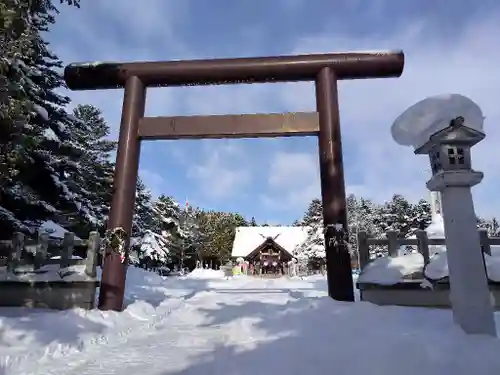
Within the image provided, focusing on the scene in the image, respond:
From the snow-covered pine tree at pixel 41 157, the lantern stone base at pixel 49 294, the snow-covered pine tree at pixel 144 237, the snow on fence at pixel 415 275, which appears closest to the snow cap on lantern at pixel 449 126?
the snow on fence at pixel 415 275

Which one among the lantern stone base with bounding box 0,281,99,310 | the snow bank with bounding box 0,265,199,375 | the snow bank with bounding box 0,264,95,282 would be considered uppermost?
the snow bank with bounding box 0,264,95,282

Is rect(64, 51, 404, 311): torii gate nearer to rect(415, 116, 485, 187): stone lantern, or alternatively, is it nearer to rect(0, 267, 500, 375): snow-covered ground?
rect(0, 267, 500, 375): snow-covered ground

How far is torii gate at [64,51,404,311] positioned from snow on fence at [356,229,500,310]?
0.57 m

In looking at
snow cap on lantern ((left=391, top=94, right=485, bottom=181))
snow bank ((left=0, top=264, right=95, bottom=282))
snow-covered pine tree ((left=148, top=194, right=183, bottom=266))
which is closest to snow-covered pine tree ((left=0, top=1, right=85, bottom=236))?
snow bank ((left=0, top=264, right=95, bottom=282))

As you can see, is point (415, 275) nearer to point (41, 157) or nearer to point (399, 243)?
point (399, 243)

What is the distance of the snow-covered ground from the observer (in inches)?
123

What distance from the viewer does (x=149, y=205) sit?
26422 mm

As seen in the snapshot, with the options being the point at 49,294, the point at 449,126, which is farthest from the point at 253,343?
the point at 49,294

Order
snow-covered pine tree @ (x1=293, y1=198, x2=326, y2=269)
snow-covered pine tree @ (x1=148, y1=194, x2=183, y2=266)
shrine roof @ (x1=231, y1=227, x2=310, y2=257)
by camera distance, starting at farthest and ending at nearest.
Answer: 1. shrine roof @ (x1=231, y1=227, x2=310, y2=257)
2. snow-covered pine tree @ (x1=148, y1=194, x2=183, y2=266)
3. snow-covered pine tree @ (x1=293, y1=198, x2=326, y2=269)

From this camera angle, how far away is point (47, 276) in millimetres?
7148

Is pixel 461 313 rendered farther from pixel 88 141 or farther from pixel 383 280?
pixel 88 141

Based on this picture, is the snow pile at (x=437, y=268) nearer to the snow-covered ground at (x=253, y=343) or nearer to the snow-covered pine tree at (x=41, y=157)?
the snow-covered ground at (x=253, y=343)

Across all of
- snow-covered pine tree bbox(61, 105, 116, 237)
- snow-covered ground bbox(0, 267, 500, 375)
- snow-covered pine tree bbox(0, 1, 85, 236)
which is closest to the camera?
snow-covered ground bbox(0, 267, 500, 375)

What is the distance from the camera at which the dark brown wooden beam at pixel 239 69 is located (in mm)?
8031
